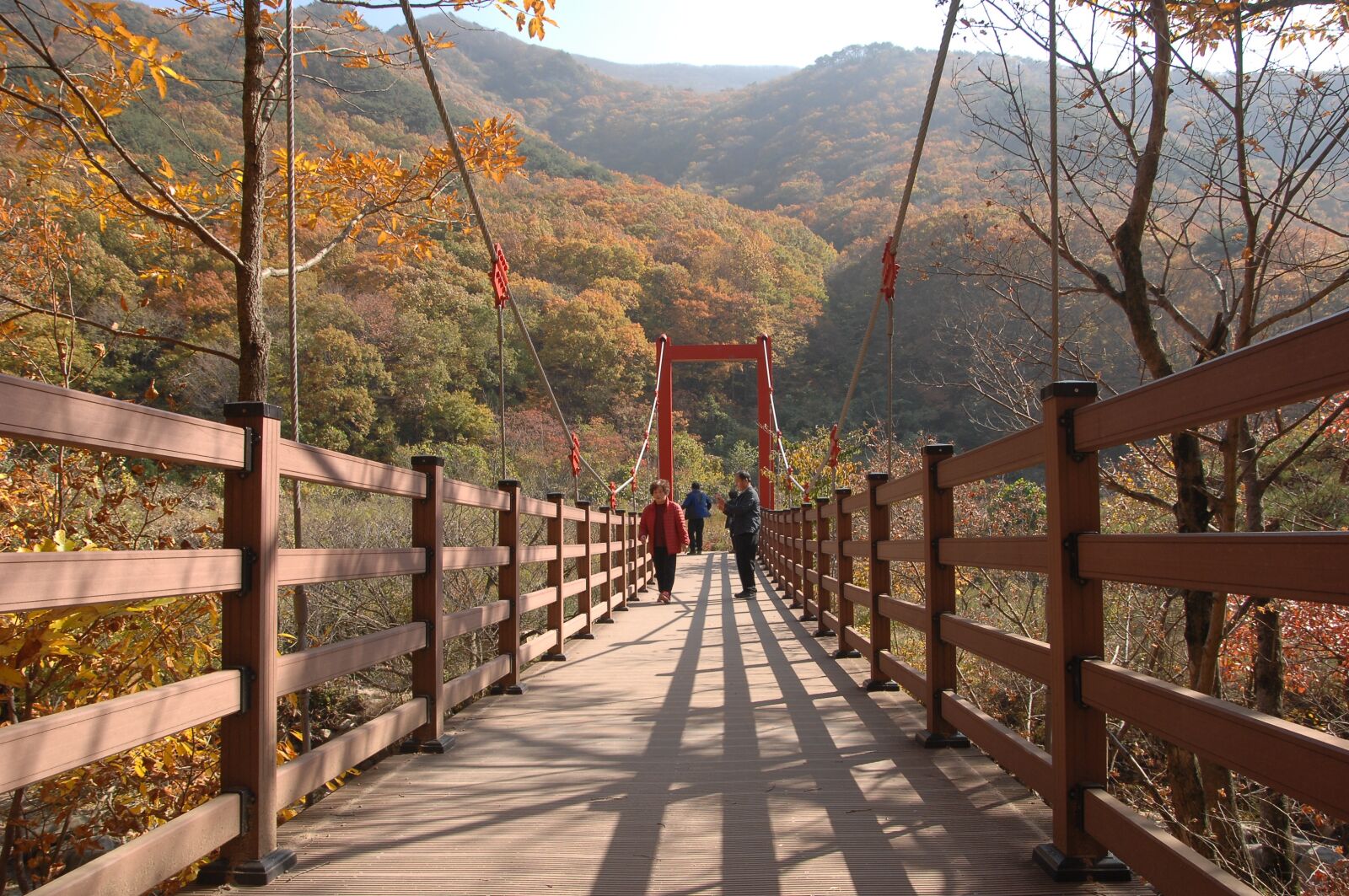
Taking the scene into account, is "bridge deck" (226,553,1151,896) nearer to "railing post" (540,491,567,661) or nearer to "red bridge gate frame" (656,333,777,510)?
"railing post" (540,491,567,661)

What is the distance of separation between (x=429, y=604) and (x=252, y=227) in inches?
56.6

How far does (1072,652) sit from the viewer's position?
2.04 metres

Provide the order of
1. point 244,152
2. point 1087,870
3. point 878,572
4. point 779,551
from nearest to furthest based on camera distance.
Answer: point 1087,870 < point 244,152 < point 878,572 < point 779,551

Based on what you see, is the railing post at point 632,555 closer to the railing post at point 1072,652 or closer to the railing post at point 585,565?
the railing post at point 585,565

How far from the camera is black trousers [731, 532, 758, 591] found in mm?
9773

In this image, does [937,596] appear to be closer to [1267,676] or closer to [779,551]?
[1267,676]

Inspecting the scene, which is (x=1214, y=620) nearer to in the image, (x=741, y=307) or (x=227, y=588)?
(x=227, y=588)

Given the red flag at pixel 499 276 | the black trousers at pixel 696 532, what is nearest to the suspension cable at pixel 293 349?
the red flag at pixel 499 276

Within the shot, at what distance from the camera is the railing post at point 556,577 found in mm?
5273

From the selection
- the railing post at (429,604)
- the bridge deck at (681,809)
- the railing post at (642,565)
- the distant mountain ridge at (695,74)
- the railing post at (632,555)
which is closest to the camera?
the bridge deck at (681,809)

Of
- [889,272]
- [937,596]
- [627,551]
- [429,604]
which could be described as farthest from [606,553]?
[937,596]

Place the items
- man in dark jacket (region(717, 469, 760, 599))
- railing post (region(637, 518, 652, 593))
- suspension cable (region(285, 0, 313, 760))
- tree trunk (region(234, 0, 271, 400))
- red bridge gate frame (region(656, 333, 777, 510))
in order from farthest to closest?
red bridge gate frame (region(656, 333, 777, 510)) < railing post (region(637, 518, 652, 593)) < man in dark jacket (region(717, 469, 760, 599)) < tree trunk (region(234, 0, 271, 400)) < suspension cable (region(285, 0, 313, 760))

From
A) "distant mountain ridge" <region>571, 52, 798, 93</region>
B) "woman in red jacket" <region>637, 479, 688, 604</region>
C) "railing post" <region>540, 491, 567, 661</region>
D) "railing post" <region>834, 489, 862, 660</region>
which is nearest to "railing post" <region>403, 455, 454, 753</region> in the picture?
"railing post" <region>540, 491, 567, 661</region>

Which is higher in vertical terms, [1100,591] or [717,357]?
[717,357]
